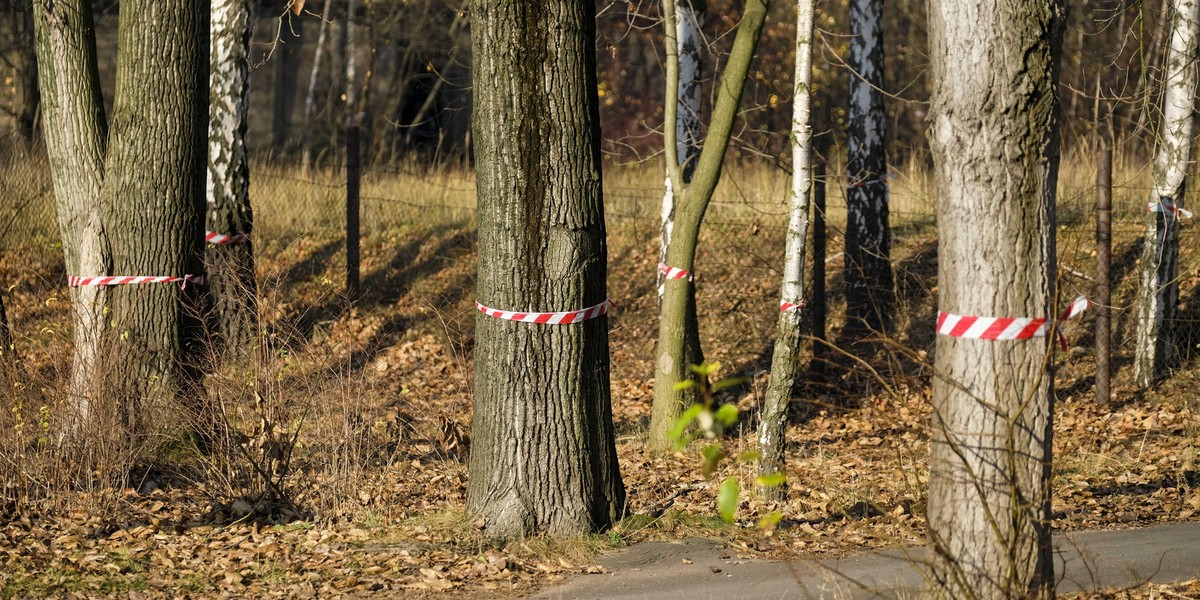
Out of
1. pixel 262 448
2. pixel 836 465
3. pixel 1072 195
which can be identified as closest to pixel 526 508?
pixel 262 448

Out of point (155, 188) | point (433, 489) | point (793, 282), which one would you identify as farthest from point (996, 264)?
point (155, 188)

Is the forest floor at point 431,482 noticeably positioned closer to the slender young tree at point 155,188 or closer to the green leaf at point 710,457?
the slender young tree at point 155,188

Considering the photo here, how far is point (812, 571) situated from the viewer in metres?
5.76

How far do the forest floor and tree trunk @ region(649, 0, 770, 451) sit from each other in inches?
16.6

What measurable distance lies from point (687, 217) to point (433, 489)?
2.66 metres

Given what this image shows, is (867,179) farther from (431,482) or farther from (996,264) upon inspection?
(996,264)

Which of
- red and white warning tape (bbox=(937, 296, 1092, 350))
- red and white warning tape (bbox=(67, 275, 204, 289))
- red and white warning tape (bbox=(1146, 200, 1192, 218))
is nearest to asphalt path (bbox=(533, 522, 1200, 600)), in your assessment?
red and white warning tape (bbox=(937, 296, 1092, 350))

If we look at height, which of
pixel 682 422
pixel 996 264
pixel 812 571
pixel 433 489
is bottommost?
pixel 433 489

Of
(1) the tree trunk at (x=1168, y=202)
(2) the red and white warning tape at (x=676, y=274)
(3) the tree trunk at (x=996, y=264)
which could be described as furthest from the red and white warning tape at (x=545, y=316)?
(1) the tree trunk at (x=1168, y=202)

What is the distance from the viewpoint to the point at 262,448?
6.98 meters

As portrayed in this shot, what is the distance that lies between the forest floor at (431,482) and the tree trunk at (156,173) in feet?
2.58

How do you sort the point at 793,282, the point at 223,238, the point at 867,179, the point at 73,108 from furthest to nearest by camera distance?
the point at 867,179, the point at 223,238, the point at 73,108, the point at 793,282

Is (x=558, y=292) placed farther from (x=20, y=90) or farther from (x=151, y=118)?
(x=20, y=90)

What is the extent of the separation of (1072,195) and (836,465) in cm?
652
